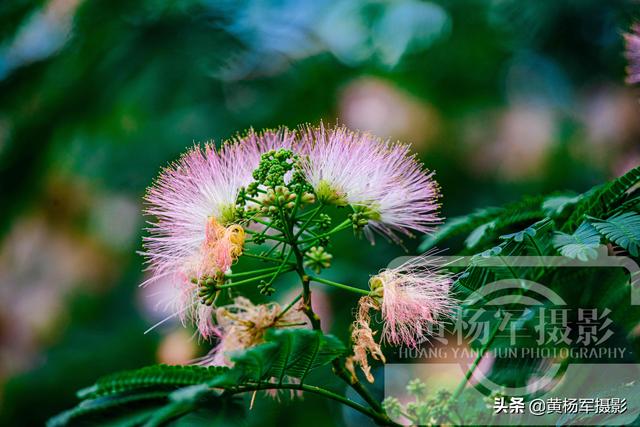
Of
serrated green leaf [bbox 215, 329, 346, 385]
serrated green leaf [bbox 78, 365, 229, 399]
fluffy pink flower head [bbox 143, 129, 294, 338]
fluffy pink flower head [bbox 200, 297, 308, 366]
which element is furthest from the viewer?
fluffy pink flower head [bbox 143, 129, 294, 338]

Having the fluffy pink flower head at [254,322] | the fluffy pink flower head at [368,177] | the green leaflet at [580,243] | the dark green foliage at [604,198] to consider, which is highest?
the fluffy pink flower head at [368,177]

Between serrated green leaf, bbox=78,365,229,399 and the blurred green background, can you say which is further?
the blurred green background

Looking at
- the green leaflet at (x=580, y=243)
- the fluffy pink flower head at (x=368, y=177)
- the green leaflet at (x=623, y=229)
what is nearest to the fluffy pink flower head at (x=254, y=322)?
the fluffy pink flower head at (x=368, y=177)

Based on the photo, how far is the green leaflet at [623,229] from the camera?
1.71 meters

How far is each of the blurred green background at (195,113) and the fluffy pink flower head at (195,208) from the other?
1.73 meters

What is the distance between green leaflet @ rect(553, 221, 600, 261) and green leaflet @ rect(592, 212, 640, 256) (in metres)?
0.02

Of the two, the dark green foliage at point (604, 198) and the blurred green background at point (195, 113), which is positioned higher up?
the blurred green background at point (195, 113)

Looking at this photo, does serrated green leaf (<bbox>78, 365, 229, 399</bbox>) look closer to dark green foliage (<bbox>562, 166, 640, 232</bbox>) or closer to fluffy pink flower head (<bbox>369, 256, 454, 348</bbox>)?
fluffy pink flower head (<bbox>369, 256, 454, 348</bbox>)

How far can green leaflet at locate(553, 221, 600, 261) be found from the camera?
1.71m

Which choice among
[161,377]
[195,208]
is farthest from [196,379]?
[195,208]

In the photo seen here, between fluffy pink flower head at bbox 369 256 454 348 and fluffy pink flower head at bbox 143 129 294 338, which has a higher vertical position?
fluffy pink flower head at bbox 143 129 294 338

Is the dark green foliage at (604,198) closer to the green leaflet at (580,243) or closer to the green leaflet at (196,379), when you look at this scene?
the green leaflet at (580,243)

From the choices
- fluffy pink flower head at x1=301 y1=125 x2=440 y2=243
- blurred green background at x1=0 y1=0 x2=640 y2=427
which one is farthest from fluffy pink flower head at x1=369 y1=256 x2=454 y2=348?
blurred green background at x1=0 y1=0 x2=640 y2=427

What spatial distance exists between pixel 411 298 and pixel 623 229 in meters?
0.55
